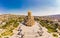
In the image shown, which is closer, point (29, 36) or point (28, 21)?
point (29, 36)

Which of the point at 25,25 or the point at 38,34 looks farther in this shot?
the point at 25,25

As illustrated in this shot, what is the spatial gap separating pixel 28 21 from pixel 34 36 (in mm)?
2606

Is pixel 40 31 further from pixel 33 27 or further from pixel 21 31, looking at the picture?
pixel 21 31

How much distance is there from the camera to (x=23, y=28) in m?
18.3

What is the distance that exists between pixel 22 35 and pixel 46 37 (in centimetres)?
307

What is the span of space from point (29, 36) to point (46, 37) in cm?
225

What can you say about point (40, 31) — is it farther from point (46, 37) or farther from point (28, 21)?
point (28, 21)

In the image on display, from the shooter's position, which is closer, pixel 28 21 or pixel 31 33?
pixel 31 33

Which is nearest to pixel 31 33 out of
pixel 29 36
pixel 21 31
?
pixel 29 36

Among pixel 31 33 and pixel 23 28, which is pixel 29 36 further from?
pixel 23 28

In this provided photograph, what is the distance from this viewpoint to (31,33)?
1734 centimetres

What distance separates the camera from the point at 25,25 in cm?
1895

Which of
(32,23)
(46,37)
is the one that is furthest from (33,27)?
(46,37)

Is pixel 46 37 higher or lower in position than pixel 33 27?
lower
